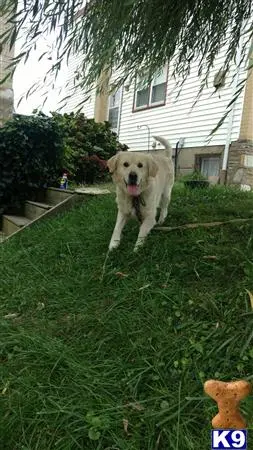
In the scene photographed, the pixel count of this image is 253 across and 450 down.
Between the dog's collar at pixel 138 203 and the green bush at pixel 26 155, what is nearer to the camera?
the dog's collar at pixel 138 203

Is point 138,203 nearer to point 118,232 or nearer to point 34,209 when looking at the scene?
point 118,232

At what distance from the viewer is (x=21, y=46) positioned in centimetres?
264

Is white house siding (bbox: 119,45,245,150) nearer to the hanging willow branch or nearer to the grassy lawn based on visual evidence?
the hanging willow branch

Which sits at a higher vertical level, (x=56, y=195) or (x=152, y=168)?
(x=152, y=168)

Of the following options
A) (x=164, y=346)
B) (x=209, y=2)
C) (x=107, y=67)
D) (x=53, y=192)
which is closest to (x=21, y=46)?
(x=107, y=67)

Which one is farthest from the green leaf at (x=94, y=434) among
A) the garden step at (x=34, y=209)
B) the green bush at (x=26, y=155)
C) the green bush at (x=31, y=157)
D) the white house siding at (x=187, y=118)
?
the white house siding at (x=187, y=118)

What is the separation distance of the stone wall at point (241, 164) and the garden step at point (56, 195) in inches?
177

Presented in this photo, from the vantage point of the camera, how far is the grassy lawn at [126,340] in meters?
1.83

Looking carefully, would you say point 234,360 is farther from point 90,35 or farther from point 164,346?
point 90,35

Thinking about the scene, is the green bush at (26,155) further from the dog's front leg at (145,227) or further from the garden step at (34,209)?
the dog's front leg at (145,227)

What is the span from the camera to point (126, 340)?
96.0 inches

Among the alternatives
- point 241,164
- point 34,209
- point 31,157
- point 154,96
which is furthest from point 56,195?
point 154,96

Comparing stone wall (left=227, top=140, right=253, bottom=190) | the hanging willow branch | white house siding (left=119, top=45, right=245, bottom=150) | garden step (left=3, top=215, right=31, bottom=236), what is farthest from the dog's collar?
stone wall (left=227, top=140, right=253, bottom=190)

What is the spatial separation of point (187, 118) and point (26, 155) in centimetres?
588
